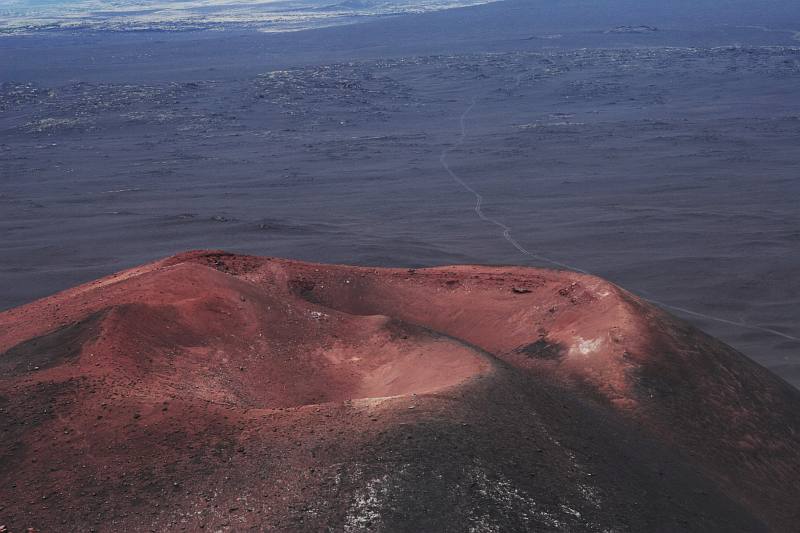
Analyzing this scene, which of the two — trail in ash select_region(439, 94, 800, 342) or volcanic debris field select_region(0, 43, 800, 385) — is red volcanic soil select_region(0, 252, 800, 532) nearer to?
volcanic debris field select_region(0, 43, 800, 385)

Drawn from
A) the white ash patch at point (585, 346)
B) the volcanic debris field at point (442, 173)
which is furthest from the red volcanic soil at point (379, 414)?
the volcanic debris field at point (442, 173)

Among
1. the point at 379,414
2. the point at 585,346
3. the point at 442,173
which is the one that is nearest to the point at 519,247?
the point at 442,173

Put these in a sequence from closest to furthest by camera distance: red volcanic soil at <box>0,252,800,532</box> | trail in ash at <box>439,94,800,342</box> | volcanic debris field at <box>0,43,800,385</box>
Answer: red volcanic soil at <box>0,252,800,532</box> < trail in ash at <box>439,94,800,342</box> < volcanic debris field at <box>0,43,800,385</box>

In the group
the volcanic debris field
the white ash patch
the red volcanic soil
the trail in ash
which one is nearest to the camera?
the red volcanic soil

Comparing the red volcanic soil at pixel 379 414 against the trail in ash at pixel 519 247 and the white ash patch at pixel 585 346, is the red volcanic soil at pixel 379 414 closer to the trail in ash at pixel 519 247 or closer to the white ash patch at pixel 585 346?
the white ash patch at pixel 585 346

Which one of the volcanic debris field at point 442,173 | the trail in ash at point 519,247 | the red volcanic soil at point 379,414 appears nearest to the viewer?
the red volcanic soil at point 379,414

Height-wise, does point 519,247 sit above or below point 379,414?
below

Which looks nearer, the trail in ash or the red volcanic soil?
the red volcanic soil

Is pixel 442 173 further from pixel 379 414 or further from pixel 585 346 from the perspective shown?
pixel 379 414

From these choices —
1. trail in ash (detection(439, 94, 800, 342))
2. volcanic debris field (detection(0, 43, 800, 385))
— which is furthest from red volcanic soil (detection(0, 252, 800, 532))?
trail in ash (detection(439, 94, 800, 342))
